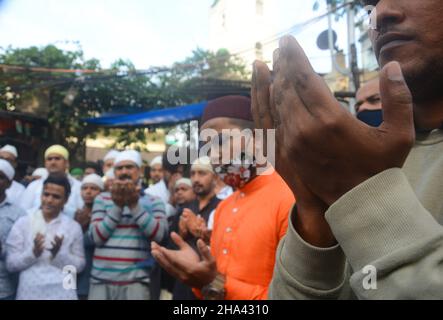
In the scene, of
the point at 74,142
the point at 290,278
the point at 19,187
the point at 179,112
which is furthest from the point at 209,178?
the point at 179,112

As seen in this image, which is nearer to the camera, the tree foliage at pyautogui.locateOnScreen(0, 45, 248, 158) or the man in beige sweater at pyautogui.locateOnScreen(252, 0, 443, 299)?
the man in beige sweater at pyautogui.locateOnScreen(252, 0, 443, 299)

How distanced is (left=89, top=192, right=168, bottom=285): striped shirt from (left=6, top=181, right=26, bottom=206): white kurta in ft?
3.69

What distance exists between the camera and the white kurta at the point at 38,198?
402 cm

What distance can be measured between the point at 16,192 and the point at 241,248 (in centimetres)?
319

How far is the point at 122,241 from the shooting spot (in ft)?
Answer: 11.3

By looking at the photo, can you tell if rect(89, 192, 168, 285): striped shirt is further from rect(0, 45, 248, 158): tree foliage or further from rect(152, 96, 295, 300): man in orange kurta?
rect(0, 45, 248, 158): tree foliage

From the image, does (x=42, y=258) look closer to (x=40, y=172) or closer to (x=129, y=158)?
(x=129, y=158)

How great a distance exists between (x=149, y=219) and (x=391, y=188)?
9.91 feet

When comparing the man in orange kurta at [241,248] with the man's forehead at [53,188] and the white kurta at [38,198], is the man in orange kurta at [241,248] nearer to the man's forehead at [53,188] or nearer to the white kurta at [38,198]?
the man's forehead at [53,188]

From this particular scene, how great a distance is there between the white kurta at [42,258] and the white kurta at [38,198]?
0.52 metres

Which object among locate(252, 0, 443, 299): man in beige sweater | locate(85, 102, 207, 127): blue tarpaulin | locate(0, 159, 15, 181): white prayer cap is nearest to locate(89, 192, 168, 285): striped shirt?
locate(0, 159, 15, 181): white prayer cap

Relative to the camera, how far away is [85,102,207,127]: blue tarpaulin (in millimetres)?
7652

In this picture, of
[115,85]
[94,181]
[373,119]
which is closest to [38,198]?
[94,181]

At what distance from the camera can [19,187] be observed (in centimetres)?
438
